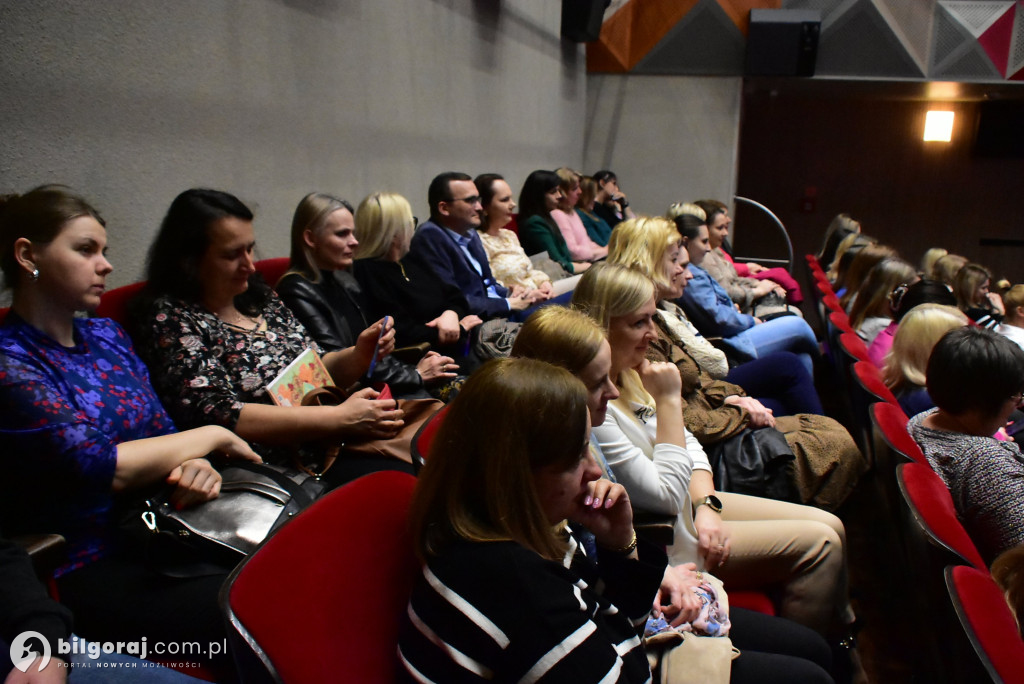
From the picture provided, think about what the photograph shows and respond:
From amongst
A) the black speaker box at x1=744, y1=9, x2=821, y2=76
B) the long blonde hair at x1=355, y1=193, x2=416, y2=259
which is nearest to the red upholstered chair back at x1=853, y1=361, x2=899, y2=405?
the long blonde hair at x1=355, y1=193, x2=416, y2=259

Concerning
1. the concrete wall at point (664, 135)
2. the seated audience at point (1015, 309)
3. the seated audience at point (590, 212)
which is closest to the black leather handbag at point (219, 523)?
the seated audience at point (1015, 309)

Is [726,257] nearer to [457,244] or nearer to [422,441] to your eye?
[457,244]

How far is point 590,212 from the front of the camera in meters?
6.32

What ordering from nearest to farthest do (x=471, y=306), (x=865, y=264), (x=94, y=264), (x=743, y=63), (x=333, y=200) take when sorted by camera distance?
(x=94, y=264)
(x=333, y=200)
(x=471, y=306)
(x=865, y=264)
(x=743, y=63)

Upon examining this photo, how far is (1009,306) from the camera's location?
392cm

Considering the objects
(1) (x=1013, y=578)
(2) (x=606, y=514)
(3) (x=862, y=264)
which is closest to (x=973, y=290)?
(3) (x=862, y=264)

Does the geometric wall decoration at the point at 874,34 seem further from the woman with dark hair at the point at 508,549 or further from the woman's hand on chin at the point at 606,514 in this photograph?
the woman with dark hair at the point at 508,549

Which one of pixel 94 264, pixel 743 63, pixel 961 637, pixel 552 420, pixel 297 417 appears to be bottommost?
pixel 961 637

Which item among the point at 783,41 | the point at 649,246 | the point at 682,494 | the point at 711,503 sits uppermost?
the point at 783,41

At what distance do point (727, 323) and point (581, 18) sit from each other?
4332 millimetres

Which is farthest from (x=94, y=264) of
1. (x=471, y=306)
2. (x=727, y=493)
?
(x=471, y=306)

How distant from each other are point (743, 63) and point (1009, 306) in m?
4.76

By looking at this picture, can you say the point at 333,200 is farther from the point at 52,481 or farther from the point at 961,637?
the point at 961,637

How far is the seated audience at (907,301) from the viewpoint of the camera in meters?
3.23
